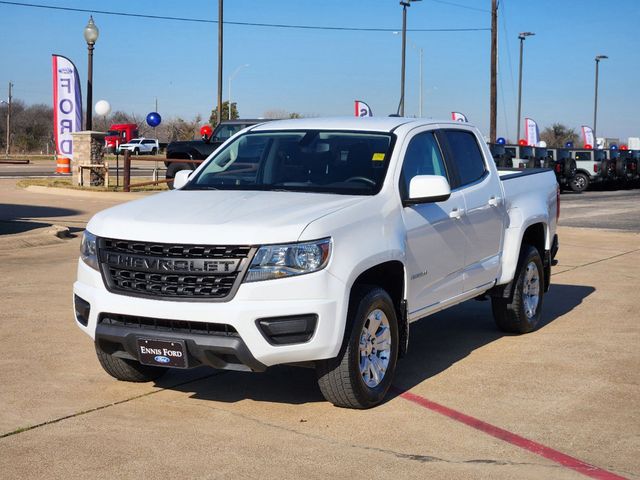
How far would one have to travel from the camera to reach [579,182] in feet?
124

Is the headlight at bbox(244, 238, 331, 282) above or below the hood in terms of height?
below

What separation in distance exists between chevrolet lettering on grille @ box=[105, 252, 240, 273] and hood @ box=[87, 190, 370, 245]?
0.11m

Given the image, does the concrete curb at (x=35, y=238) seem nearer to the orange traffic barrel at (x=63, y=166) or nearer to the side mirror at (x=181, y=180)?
the side mirror at (x=181, y=180)

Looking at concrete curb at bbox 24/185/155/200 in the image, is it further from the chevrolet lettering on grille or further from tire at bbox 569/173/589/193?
tire at bbox 569/173/589/193

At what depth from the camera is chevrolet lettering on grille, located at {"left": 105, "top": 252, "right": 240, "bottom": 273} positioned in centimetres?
542

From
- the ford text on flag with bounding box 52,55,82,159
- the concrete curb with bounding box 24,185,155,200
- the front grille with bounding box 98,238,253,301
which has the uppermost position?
the ford text on flag with bounding box 52,55,82,159

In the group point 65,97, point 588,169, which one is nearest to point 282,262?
point 65,97

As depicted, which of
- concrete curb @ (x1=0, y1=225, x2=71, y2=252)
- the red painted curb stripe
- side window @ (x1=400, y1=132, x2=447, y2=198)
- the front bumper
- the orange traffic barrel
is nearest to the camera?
the red painted curb stripe

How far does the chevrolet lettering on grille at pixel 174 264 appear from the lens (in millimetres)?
5418

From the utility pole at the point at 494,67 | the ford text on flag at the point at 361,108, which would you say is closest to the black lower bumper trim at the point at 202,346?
the utility pole at the point at 494,67

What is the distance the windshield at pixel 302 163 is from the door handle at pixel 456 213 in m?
0.75

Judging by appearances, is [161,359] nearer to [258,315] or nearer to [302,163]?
[258,315]

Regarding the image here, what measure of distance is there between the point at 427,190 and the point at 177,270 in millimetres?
1787

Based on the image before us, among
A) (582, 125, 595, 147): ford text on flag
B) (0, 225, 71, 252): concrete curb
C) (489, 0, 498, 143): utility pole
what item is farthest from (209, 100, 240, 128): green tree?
(0, 225, 71, 252): concrete curb
